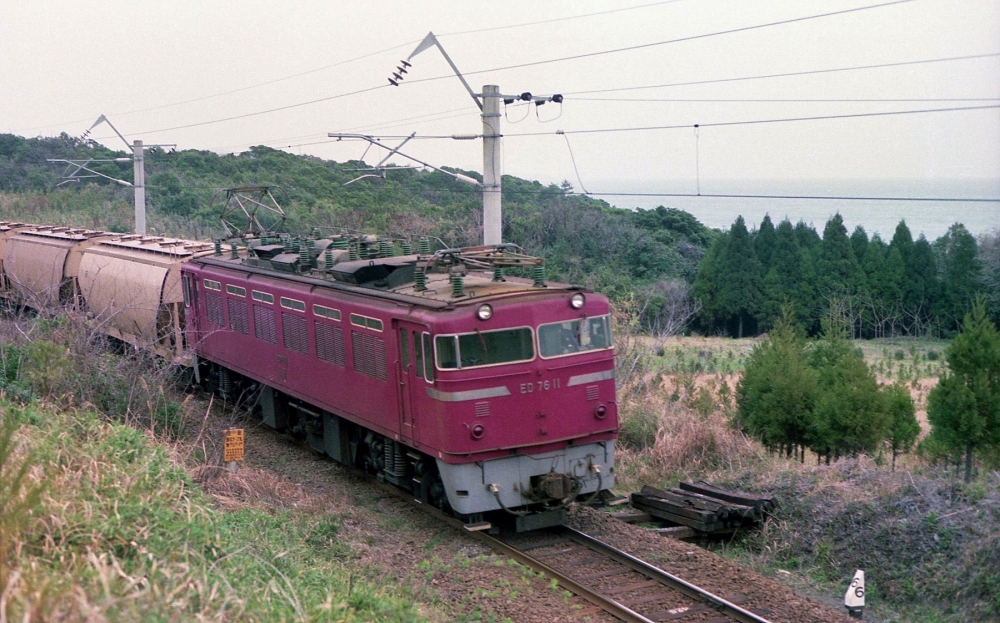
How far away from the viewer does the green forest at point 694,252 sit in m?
37.7

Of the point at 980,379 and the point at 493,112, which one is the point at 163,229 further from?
the point at 980,379

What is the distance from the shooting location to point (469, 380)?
1047cm

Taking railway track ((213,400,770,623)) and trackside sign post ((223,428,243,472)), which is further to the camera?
trackside sign post ((223,428,243,472))

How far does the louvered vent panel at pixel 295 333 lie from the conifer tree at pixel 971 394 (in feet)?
34.6

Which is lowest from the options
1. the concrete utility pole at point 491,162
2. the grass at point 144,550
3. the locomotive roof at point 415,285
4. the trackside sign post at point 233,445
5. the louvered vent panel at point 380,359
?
the trackside sign post at point 233,445

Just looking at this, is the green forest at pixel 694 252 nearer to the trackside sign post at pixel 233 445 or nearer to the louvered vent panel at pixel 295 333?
the louvered vent panel at pixel 295 333

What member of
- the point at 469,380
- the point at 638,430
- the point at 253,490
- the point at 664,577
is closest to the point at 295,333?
the point at 253,490

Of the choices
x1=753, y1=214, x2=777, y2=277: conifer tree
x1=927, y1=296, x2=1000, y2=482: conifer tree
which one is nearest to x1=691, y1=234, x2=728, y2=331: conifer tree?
x1=753, y1=214, x2=777, y2=277: conifer tree

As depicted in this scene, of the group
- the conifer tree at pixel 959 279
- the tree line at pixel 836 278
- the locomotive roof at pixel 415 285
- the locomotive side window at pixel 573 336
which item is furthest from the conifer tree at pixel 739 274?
the locomotive side window at pixel 573 336

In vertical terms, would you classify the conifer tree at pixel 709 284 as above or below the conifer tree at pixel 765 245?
below

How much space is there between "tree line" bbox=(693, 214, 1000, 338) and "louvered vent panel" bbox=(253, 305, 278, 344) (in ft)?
88.3

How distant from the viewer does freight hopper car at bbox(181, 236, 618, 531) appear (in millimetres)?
10539

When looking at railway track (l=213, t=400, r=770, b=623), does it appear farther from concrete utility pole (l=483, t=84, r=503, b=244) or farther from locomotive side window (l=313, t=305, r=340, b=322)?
concrete utility pole (l=483, t=84, r=503, b=244)

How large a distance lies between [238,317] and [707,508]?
29.4 feet
